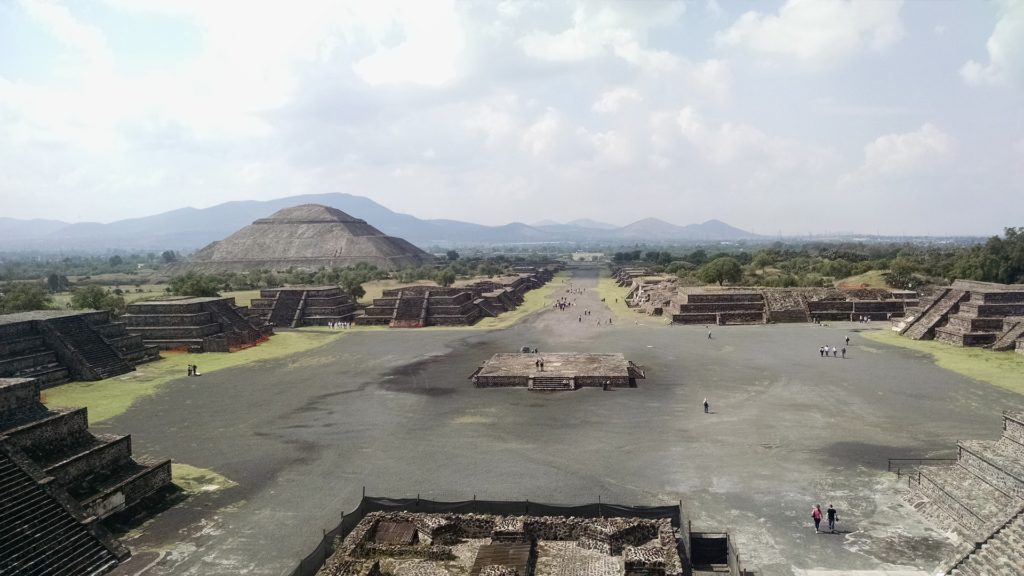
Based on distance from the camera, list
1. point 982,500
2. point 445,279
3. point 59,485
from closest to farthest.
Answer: point 59,485 < point 982,500 < point 445,279

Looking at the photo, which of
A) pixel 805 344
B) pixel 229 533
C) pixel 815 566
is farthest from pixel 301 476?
pixel 805 344

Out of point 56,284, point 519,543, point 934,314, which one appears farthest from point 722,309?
point 56,284

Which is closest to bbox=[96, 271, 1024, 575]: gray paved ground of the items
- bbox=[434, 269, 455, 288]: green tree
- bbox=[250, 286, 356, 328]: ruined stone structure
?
bbox=[250, 286, 356, 328]: ruined stone structure

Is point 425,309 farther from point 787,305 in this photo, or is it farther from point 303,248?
point 303,248

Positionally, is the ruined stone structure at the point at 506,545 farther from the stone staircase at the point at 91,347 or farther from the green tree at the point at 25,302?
the green tree at the point at 25,302

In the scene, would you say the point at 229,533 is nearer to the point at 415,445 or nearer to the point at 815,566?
the point at 415,445
